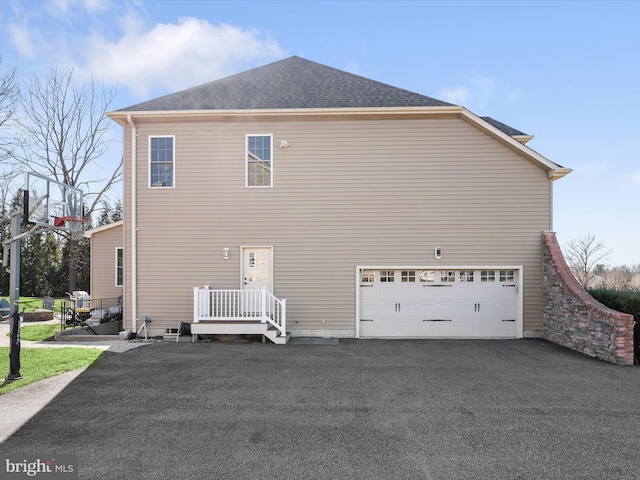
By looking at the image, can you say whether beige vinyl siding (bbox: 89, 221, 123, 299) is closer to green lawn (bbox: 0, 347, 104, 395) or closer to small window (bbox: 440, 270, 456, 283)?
green lawn (bbox: 0, 347, 104, 395)

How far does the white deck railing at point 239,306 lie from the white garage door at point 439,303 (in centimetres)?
246

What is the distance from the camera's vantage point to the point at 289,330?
10.8 meters

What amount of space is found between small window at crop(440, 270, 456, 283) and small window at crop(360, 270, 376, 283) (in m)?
2.01

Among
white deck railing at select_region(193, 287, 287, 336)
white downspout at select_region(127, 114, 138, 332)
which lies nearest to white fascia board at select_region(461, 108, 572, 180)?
white deck railing at select_region(193, 287, 287, 336)

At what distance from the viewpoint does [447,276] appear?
433 inches

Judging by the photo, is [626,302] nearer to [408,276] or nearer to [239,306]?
[408,276]

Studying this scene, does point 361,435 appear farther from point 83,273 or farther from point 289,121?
point 83,273

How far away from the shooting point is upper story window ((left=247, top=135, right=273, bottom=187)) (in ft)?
36.4

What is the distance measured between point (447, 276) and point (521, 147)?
168 inches

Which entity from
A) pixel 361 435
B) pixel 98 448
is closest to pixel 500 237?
pixel 361 435

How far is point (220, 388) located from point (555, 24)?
43.3 ft

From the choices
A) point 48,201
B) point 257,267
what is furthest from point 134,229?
point 257,267

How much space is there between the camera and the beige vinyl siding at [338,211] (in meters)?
10.9

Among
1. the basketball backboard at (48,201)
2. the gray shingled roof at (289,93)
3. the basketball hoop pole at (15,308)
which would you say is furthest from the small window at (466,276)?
the basketball hoop pole at (15,308)
